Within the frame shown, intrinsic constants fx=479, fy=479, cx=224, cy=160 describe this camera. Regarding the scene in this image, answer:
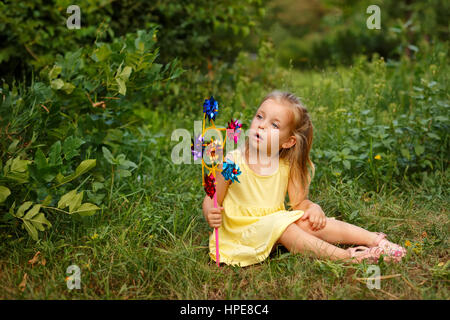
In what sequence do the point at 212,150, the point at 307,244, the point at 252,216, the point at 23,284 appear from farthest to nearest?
the point at 252,216 → the point at 307,244 → the point at 212,150 → the point at 23,284

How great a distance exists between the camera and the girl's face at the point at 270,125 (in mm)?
2350

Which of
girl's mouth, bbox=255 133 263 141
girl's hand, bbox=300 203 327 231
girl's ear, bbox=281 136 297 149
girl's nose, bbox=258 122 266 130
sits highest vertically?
girl's nose, bbox=258 122 266 130

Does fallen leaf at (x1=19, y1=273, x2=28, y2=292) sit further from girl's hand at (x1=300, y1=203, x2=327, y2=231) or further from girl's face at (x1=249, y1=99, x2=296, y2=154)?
girl's hand at (x1=300, y1=203, x2=327, y2=231)

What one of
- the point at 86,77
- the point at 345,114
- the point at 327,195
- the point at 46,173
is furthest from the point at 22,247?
the point at 345,114

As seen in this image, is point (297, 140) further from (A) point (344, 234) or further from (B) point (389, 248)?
(B) point (389, 248)

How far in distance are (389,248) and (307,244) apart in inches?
16.4

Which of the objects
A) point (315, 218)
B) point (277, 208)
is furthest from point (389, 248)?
point (277, 208)

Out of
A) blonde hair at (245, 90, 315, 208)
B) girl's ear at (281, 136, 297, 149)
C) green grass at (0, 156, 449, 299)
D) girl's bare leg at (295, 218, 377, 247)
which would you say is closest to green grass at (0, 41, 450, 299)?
green grass at (0, 156, 449, 299)

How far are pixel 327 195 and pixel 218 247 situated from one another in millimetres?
924

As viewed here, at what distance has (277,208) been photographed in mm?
2424

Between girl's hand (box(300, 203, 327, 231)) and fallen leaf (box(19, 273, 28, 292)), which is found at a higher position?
girl's hand (box(300, 203, 327, 231))

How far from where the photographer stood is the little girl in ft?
7.42

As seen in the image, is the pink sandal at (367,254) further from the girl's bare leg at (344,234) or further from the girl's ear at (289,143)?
the girl's ear at (289,143)

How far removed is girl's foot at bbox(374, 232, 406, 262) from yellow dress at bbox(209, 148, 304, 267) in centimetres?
41
